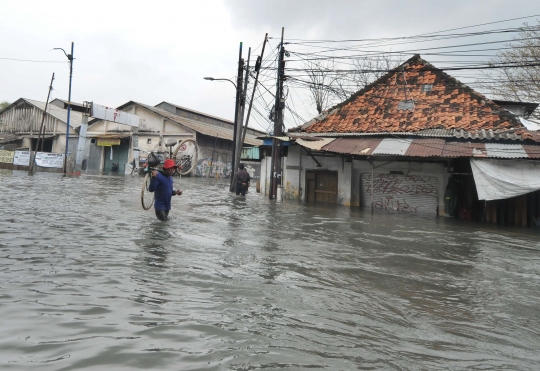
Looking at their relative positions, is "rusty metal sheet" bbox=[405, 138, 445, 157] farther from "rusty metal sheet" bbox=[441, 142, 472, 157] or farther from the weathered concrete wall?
the weathered concrete wall

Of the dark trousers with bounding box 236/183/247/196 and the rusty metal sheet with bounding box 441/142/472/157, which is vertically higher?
the rusty metal sheet with bounding box 441/142/472/157

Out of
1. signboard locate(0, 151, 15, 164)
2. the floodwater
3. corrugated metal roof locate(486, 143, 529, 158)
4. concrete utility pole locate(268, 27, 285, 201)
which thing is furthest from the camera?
signboard locate(0, 151, 15, 164)

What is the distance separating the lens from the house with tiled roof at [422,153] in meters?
13.6

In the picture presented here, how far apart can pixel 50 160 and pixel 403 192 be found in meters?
23.4

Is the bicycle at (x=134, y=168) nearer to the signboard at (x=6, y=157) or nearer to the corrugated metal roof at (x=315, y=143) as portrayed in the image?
the signboard at (x=6, y=157)

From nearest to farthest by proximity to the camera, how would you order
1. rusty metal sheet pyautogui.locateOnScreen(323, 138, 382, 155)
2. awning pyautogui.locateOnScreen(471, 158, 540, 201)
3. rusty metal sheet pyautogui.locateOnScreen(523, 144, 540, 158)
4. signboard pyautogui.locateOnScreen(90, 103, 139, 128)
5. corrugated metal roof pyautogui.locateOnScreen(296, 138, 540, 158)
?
awning pyautogui.locateOnScreen(471, 158, 540, 201) → rusty metal sheet pyautogui.locateOnScreen(523, 144, 540, 158) → corrugated metal roof pyautogui.locateOnScreen(296, 138, 540, 158) → rusty metal sheet pyautogui.locateOnScreen(323, 138, 382, 155) → signboard pyautogui.locateOnScreen(90, 103, 139, 128)

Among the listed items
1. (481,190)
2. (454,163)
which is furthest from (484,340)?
(454,163)

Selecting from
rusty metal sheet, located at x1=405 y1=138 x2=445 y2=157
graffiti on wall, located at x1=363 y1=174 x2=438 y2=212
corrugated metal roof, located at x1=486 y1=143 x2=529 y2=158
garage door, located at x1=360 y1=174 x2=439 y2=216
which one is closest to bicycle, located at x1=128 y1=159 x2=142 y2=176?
garage door, located at x1=360 y1=174 x2=439 y2=216

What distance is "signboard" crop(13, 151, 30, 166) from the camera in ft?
95.7

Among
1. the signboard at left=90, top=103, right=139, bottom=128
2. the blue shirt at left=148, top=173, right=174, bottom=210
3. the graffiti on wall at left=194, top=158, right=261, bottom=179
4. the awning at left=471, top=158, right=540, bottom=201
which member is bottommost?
the blue shirt at left=148, top=173, right=174, bottom=210

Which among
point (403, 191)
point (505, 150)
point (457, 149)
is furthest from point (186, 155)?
point (505, 150)

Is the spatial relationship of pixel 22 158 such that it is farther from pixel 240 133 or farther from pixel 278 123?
pixel 278 123

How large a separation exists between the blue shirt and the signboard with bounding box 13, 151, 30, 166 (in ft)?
82.0

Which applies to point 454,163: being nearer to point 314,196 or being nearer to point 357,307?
point 314,196
